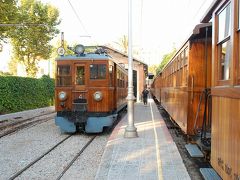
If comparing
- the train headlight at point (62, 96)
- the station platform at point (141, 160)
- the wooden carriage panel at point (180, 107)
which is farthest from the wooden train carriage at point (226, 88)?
the train headlight at point (62, 96)

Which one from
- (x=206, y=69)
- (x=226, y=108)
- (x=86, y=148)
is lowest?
(x=86, y=148)

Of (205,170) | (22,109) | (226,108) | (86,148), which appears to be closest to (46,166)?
(86,148)

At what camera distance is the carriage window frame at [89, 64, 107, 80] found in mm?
13414

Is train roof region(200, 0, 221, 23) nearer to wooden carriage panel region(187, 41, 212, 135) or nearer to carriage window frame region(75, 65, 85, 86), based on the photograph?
wooden carriage panel region(187, 41, 212, 135)

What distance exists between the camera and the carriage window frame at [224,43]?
189 inches

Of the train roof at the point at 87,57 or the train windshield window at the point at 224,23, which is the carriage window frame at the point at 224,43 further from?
the train roof at the point at 87,57

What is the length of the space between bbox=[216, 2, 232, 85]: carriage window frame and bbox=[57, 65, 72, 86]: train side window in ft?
28.4

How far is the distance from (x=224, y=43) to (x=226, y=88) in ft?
2.49

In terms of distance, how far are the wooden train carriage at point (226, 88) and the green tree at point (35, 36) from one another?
29827mm

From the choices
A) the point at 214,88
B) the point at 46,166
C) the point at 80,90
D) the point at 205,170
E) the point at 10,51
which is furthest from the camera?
the point at 10,51

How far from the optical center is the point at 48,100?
1270 inches

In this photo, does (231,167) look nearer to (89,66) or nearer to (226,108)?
(226,108)

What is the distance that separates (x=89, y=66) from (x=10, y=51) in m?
27.1

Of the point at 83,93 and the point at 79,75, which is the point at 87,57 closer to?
the point at 79,75
